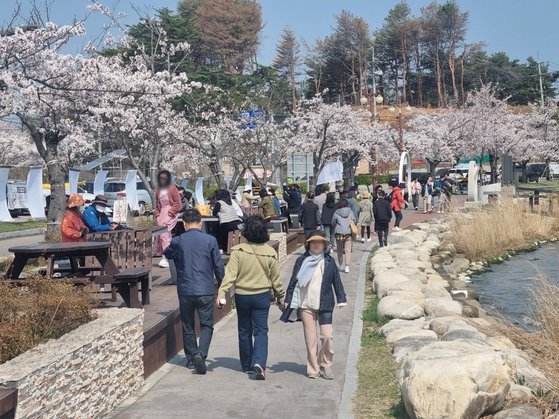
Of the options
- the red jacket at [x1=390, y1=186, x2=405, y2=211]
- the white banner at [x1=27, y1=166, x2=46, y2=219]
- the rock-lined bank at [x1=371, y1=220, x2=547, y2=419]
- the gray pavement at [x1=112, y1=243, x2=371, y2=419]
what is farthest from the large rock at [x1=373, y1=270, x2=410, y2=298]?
the white banner at [x1=27, y1=166, x2=46, y2=219]

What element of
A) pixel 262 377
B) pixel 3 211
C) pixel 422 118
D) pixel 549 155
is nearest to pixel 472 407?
pixel 262 377

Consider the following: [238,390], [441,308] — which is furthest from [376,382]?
[441,308]

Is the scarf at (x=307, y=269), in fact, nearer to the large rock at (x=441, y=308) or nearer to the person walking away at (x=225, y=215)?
the large rock at (x=441, y=308)

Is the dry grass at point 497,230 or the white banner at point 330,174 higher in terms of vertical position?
the white banner at point 330,174

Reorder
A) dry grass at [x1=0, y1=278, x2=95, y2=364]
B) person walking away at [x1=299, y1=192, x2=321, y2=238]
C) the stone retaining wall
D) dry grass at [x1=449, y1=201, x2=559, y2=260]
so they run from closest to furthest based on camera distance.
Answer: the stone retaining wall, dry grass at [x1=0, y1=278, x2=95, y2=364], person walking away at [x1=299, y1=192, x2=321, y2=238], dry grass at [x1=449, y1=201, x2=559, y2=260]

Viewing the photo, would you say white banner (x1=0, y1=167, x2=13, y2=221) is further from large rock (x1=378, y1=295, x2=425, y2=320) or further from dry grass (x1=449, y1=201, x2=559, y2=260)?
large rock (x1=378, y1=295, x2=425, y2=320)

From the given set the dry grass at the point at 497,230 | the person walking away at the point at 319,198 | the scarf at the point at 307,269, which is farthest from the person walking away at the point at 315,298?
→ the dry grass at the point at 497,230

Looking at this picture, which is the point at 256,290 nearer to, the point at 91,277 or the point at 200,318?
the point at 200,318

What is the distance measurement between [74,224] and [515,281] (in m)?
12.6

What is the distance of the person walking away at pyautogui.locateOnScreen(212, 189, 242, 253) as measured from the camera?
44.2 ft

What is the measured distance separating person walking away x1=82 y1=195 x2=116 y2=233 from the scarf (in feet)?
13.6

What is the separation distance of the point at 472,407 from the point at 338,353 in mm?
3332

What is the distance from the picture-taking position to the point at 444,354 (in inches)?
264

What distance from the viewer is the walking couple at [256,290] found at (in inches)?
318
